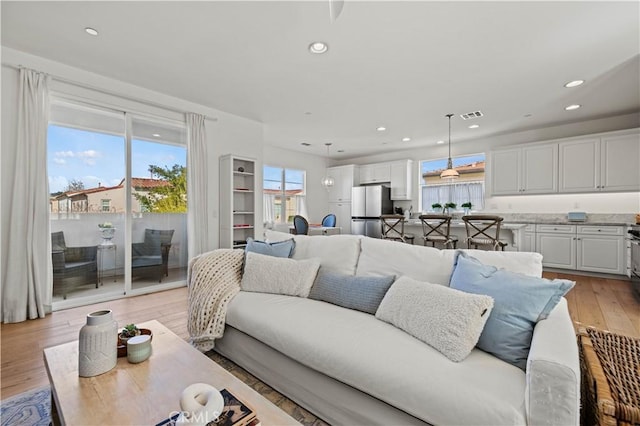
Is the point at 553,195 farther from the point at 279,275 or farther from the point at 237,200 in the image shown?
the point at 237,200

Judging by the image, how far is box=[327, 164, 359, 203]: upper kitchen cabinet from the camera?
7645 millimetres

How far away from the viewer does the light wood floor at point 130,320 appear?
6.32ft

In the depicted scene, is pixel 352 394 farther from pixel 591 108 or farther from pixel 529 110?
pixel 591 108

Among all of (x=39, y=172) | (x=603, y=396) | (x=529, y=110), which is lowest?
(x=603, y=396)

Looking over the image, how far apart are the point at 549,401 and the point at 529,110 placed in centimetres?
485

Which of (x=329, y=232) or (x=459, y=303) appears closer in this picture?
(x=459, y=303)

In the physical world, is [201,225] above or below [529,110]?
below

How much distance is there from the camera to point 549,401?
2.96 ft

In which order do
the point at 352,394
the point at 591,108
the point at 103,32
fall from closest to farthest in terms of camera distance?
the point at 352,394, the point at 103,32, the point at 591,108

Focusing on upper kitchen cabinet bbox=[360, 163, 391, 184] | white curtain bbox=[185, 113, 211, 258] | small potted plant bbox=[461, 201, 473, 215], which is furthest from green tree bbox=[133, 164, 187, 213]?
small potted plant bbox=[461, 201, 473, 215]

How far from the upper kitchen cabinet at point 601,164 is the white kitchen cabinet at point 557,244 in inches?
31.2

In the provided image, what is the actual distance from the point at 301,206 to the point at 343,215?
1.21 m

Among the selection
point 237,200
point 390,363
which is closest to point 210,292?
point 390,363

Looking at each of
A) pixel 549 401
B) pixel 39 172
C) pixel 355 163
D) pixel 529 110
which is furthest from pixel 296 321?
pixel 355 163
